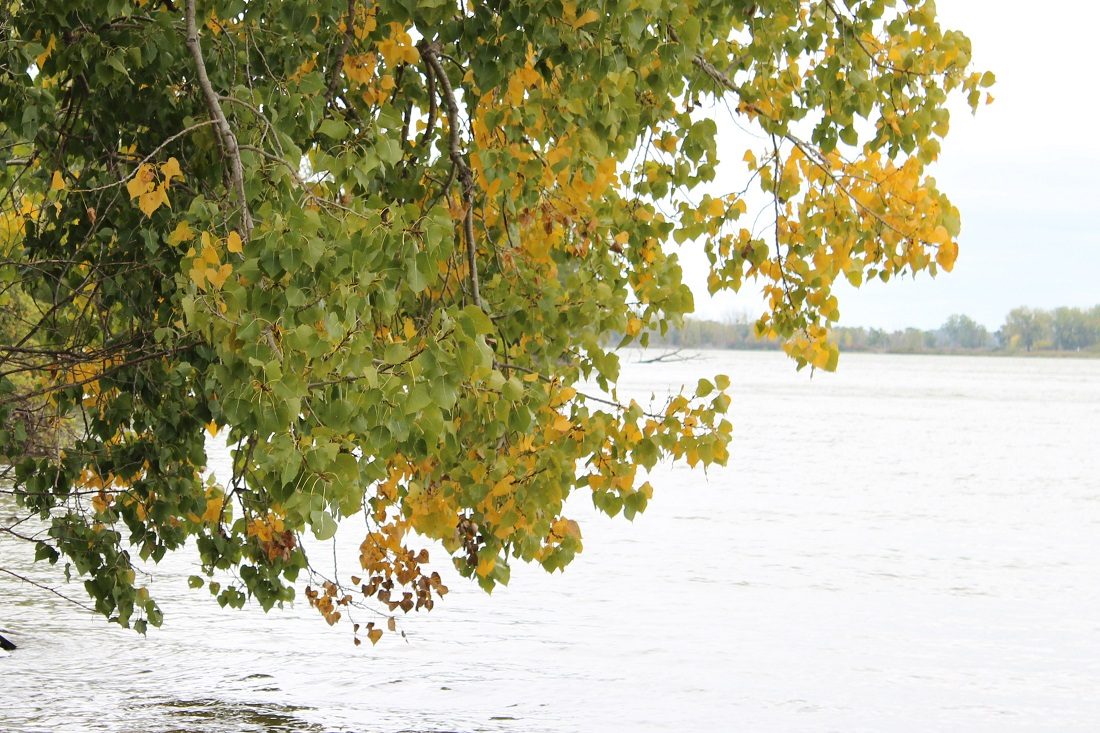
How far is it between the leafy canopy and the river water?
0.98 m

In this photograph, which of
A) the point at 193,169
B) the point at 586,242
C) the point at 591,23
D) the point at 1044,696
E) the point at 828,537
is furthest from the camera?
the point at 828,537

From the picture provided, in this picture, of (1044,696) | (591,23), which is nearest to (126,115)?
(591,23)

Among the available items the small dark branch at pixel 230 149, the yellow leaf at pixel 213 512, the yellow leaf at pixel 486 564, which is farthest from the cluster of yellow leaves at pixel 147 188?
the yellow leaf at pixel 213 512

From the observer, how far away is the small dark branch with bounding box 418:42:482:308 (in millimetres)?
5918

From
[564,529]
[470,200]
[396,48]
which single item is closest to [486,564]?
[564,529]

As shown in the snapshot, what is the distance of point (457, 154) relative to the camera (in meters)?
6.06

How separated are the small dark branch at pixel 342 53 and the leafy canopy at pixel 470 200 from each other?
0.6 inches

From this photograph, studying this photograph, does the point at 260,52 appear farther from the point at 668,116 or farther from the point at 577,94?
the point at 668,116

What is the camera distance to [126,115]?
621cm

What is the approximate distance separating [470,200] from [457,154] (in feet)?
0.69

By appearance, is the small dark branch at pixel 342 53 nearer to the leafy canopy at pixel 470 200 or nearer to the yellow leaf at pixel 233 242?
the leafy canopy at pixel 470 200

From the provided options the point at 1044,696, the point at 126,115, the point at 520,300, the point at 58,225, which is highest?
the point at 126,115

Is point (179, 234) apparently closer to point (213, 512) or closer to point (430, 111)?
point (430, 111)

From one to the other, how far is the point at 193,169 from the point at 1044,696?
35.2 feet
